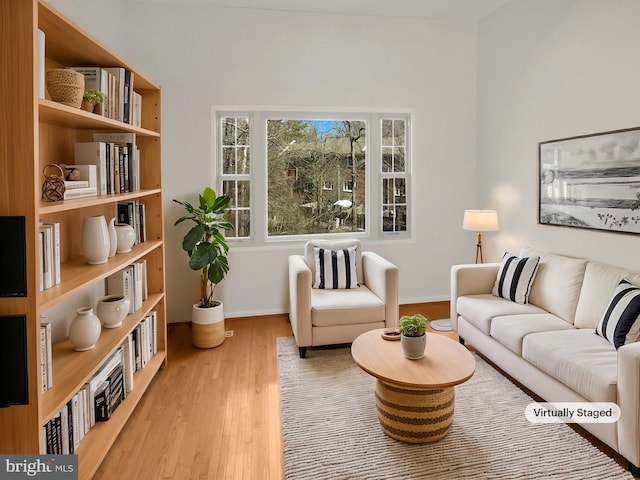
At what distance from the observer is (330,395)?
9.03ft

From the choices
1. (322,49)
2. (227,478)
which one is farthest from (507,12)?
(227,478)

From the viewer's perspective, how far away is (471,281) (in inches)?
142

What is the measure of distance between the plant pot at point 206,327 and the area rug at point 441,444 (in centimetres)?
98

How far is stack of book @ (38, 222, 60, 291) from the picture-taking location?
Answer: 177 cm

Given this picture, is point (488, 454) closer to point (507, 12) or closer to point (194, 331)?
point (194, 331)

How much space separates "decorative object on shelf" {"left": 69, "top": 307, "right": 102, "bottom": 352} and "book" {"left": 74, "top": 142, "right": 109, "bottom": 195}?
2.20ft

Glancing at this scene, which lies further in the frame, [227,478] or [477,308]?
[477,308]

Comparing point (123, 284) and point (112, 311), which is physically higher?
point (123, 284)

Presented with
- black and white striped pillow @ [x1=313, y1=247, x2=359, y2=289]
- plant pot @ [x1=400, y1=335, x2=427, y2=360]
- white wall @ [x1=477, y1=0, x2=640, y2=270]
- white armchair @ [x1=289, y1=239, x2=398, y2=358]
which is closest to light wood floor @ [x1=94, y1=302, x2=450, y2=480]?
white armchair @ [x1=289, y1=239, x2=398, y2=358]

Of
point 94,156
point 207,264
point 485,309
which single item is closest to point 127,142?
point 94,156

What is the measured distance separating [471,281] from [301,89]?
8.16 ft

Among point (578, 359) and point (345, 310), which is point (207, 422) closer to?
point (345, 310)

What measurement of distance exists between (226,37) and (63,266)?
9.36 feet

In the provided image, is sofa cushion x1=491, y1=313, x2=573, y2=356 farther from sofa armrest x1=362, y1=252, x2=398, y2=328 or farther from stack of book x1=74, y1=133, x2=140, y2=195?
stack of book x1=74, y1=133, x2=140, y2=195
